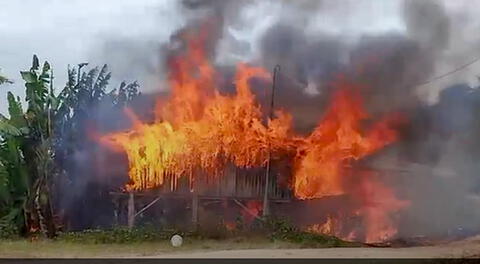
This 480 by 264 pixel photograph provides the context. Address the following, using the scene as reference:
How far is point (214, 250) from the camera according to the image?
15672mm

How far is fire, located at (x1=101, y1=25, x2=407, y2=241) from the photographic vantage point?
63.1ft

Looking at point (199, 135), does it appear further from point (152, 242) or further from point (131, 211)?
point (152, 242)

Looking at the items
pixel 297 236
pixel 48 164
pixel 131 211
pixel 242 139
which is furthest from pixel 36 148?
pixel 297 236

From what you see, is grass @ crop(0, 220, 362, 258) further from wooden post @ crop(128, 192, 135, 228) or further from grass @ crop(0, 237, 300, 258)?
wooden post @ crop(128, 192, 135, 228)

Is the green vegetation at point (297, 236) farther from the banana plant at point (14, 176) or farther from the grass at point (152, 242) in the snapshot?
the banana plant at point (14, 176)

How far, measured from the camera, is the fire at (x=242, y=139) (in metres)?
19.2

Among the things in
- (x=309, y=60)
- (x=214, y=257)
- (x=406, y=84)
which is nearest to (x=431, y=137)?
(x=406, y=84)

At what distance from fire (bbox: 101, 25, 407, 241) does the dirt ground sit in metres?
2.72

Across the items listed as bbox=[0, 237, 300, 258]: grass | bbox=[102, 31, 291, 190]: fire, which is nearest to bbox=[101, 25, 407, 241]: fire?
bbox=[102, 31, 291, 190]: fire

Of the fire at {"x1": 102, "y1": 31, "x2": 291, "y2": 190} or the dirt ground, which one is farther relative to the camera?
the fire at {"x1": 102, "y1": 31, "x2": 291, "y2": 190}

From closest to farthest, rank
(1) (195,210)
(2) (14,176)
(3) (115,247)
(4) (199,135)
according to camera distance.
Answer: (3) (115,247), (1) (195,210), (2) (14,176), (4) (199,135)

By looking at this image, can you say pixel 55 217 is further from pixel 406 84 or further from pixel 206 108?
pixel 406 84

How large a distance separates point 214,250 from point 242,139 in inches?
182

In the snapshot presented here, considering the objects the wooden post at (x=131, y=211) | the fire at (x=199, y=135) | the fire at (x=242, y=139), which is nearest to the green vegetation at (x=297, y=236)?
the fire at (x=242, y=139)
